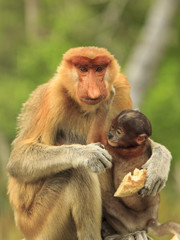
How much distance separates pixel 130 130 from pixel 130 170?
1.30 feet

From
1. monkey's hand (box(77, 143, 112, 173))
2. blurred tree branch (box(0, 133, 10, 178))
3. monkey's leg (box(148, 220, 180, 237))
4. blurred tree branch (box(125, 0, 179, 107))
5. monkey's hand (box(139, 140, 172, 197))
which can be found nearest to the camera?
monkey's hand (box(77, 143, 112, 173))

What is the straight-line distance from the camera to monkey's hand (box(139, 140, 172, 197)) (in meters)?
4.40

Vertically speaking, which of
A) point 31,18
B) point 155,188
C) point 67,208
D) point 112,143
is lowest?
point 67,208

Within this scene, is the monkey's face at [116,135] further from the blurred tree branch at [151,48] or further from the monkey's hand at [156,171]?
the blurred tree branch at [151,48]

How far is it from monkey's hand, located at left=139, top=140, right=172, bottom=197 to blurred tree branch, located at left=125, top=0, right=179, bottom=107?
1257cm

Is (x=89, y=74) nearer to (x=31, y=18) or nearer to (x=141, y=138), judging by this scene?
(x=141, y=138)

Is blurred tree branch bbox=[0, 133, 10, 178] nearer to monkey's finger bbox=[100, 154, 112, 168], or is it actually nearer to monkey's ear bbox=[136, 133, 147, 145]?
monkey's ear bbox=[136, 133, 147, 145]

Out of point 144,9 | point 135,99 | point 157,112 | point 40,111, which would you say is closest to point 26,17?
point 144,9

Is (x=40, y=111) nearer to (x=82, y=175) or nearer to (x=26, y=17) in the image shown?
(x=82, y=175)

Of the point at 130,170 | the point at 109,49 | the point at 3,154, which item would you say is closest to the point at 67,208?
the point at 130,170

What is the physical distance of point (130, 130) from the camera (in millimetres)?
4586

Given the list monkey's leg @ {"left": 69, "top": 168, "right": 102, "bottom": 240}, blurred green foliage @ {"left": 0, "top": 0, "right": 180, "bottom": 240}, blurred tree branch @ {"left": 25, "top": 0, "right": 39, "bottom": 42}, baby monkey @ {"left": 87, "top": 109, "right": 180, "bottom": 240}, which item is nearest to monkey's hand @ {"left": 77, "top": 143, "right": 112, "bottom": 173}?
monkey's leg @ {"left": 69, "top": 168, "right": 102, "bottom": 240}

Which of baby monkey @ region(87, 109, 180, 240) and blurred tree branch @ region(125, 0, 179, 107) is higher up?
blurred tree branch @ region(125, 0, 179, 107)

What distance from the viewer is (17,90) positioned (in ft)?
71.9
